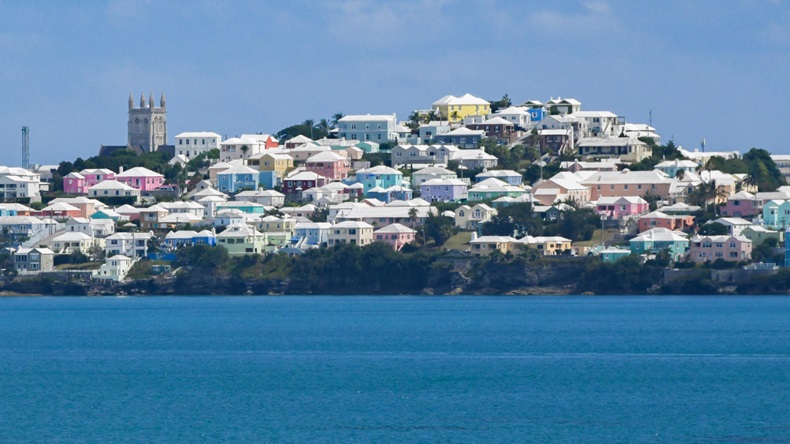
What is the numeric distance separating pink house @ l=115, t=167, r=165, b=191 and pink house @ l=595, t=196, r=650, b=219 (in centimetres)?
3144

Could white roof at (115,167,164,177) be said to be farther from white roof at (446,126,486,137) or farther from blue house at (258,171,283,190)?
white roof at (446,126,486,137)

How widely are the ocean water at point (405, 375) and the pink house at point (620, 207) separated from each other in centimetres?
1811

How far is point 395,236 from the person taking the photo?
103m

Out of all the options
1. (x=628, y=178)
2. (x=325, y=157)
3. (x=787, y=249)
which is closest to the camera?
(x=787, y=249)

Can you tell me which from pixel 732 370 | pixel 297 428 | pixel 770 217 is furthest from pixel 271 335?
pixel 770 217

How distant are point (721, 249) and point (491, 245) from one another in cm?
1176

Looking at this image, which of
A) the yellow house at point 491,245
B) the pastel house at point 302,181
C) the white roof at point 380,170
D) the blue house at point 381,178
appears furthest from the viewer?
the pastel house at point 302,181

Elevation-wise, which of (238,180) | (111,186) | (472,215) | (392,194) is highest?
(238,180)

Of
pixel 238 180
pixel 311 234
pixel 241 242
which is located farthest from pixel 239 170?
pixel 241 242

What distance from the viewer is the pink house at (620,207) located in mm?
105438

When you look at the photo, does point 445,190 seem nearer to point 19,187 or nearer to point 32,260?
point 32,260

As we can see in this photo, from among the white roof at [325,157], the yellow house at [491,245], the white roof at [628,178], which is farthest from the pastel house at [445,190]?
the yellow house at [491,245]

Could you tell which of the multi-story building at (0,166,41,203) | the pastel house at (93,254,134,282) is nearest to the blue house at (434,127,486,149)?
the multi-story building at (0,166,41,203)

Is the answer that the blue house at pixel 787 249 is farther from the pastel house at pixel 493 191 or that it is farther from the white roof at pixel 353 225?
the white roof at pixel 353 225
